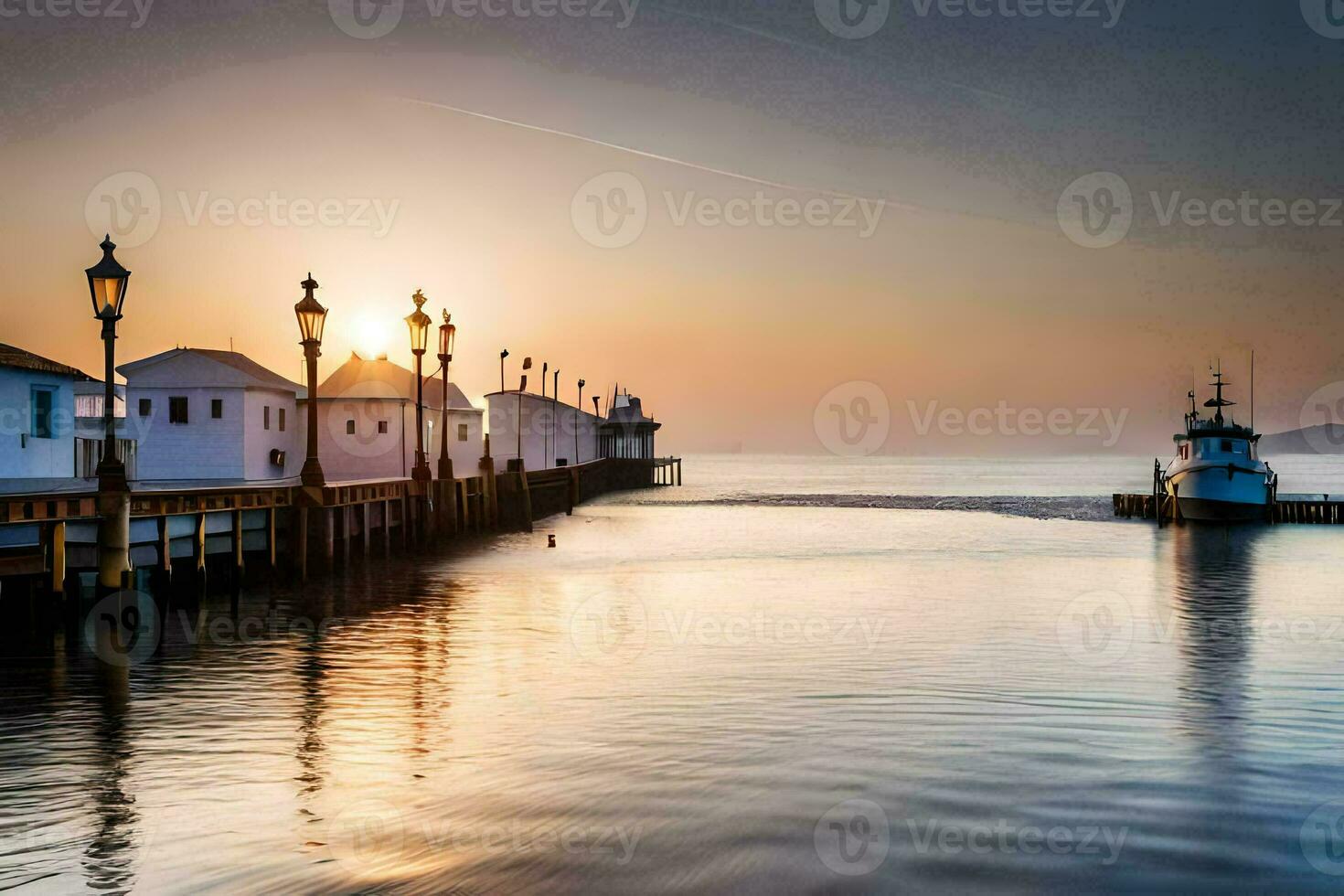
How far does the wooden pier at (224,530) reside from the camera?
18.8 m

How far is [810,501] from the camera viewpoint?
92.4 m

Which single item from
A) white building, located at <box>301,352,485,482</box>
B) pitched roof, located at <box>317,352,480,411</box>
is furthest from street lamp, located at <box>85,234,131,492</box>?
pitched roof, located at <box>317,352,480,411</box>

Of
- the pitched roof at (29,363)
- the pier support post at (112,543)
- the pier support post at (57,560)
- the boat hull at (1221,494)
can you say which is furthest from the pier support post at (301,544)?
the boat hull at (1221,494)

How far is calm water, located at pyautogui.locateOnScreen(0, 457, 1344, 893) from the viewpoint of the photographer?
711 centimetres

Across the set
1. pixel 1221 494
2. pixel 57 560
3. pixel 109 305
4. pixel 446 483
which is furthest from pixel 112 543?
pixel 1221 494

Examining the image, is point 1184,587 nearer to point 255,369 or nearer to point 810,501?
point 255,369

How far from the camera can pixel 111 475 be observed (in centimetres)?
1939

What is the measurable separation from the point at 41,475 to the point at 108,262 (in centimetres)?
1717

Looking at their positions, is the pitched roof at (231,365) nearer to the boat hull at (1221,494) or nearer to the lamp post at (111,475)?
the lamp post at (111,475)

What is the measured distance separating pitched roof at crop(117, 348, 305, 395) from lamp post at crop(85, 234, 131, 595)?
36.7 meters

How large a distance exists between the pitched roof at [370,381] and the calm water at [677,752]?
47.6 m

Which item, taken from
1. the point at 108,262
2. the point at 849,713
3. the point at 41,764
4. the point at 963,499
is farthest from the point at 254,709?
the point at 963,499

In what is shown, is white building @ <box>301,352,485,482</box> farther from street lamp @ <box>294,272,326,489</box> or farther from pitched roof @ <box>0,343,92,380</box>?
street lamp @ <box>294,272,326,489</box>

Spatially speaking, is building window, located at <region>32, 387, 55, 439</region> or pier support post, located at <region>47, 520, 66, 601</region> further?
building window, located at <region>32, 387, 55, 439</region>
